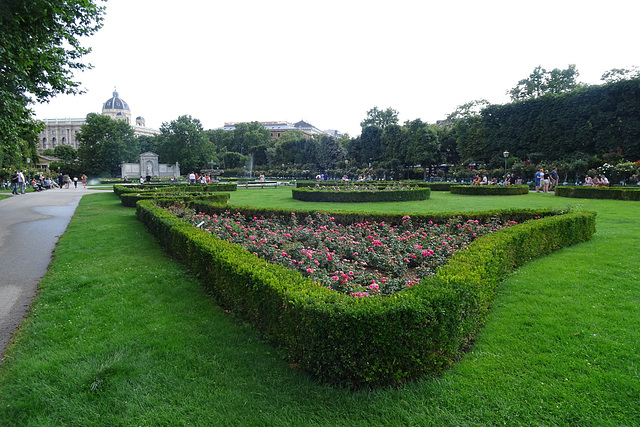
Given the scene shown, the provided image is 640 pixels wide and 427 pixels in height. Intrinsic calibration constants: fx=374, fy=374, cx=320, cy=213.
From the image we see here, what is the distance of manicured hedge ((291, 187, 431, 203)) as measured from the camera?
16.5 metres

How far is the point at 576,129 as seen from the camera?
3111 cm

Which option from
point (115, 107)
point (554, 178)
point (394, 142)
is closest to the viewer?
point (554, 178)

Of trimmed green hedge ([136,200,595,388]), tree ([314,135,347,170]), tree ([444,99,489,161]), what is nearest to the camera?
trimmed green hedge ([136,200,595,388])

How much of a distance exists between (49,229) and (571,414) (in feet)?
38.1

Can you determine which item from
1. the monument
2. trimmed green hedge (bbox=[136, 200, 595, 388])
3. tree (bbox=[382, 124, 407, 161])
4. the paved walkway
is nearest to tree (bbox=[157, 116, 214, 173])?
the monument

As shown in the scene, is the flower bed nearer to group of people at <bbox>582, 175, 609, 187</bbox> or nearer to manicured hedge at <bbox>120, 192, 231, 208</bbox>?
manicured hedge at <bbox>120, 192, 231, 208</bbox>

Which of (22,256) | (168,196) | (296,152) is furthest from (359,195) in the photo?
(296,152)

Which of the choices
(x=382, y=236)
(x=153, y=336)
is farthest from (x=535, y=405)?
(x=382, y=236)

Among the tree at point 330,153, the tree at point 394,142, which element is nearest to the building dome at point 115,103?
the tree at point 330,153

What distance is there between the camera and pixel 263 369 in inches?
115

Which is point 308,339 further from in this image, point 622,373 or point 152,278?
point 152,278

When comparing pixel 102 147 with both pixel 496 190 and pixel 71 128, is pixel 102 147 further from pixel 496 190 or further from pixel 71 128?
pixel 71 128

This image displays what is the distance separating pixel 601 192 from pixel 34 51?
21991 mm

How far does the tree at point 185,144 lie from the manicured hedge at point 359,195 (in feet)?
140
